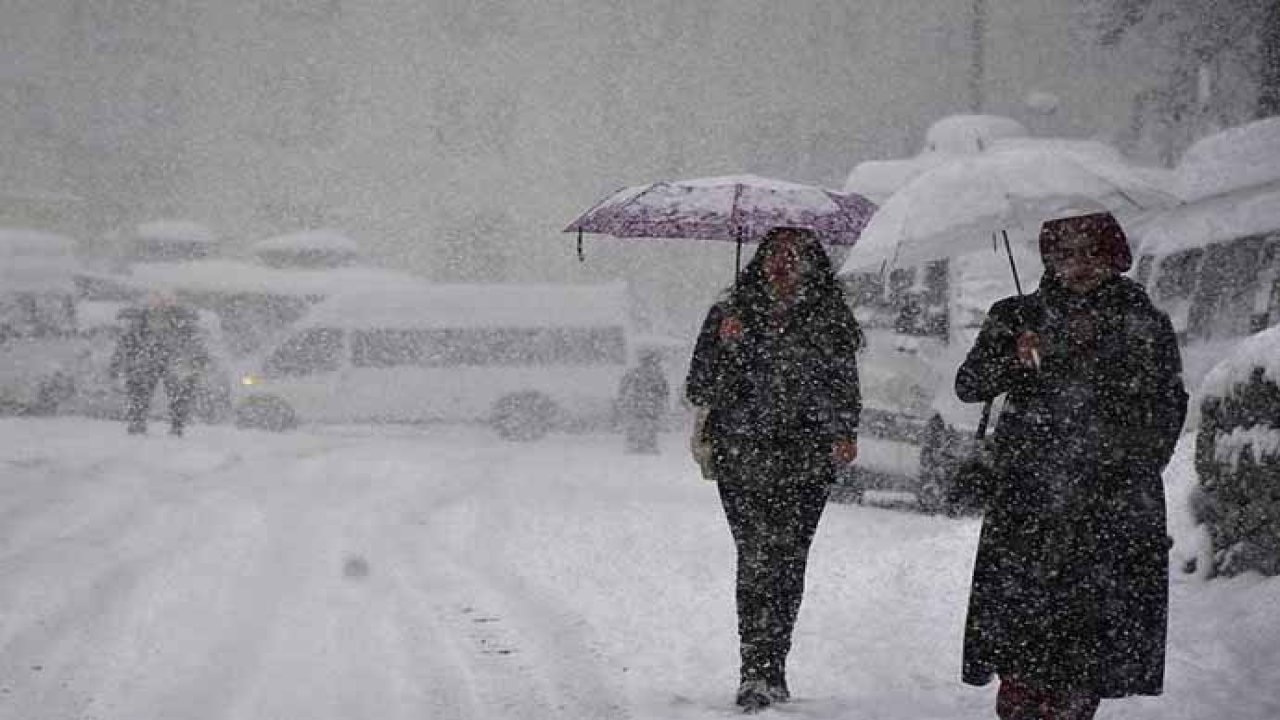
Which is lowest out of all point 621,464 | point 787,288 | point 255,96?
point 621,464

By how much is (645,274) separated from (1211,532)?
26.9 metres

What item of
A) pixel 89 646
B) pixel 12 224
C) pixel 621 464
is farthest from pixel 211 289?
pixel 89 646

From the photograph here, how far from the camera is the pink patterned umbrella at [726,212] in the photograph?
246 inches

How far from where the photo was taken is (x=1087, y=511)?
4.20 meters

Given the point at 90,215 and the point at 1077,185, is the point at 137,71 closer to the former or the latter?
the point at 90,215

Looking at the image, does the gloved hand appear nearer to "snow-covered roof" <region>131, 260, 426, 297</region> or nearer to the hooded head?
the hooded head

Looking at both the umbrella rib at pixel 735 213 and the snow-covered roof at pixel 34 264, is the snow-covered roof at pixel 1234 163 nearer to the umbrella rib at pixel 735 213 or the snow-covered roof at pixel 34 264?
the umbrella rib at pixel 735 213

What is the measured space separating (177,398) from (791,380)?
1370 centimetres

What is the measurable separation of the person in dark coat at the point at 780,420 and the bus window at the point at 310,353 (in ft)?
50.0

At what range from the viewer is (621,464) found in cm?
1605

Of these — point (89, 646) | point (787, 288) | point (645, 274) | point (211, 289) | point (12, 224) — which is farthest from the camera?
point (12, 224)

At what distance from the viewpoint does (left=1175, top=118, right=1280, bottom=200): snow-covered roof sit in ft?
41.1

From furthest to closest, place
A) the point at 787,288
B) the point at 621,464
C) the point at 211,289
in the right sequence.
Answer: the point at 211,289
the point at 621,464
the point at 787,288

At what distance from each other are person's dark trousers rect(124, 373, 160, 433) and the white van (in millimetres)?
2330
